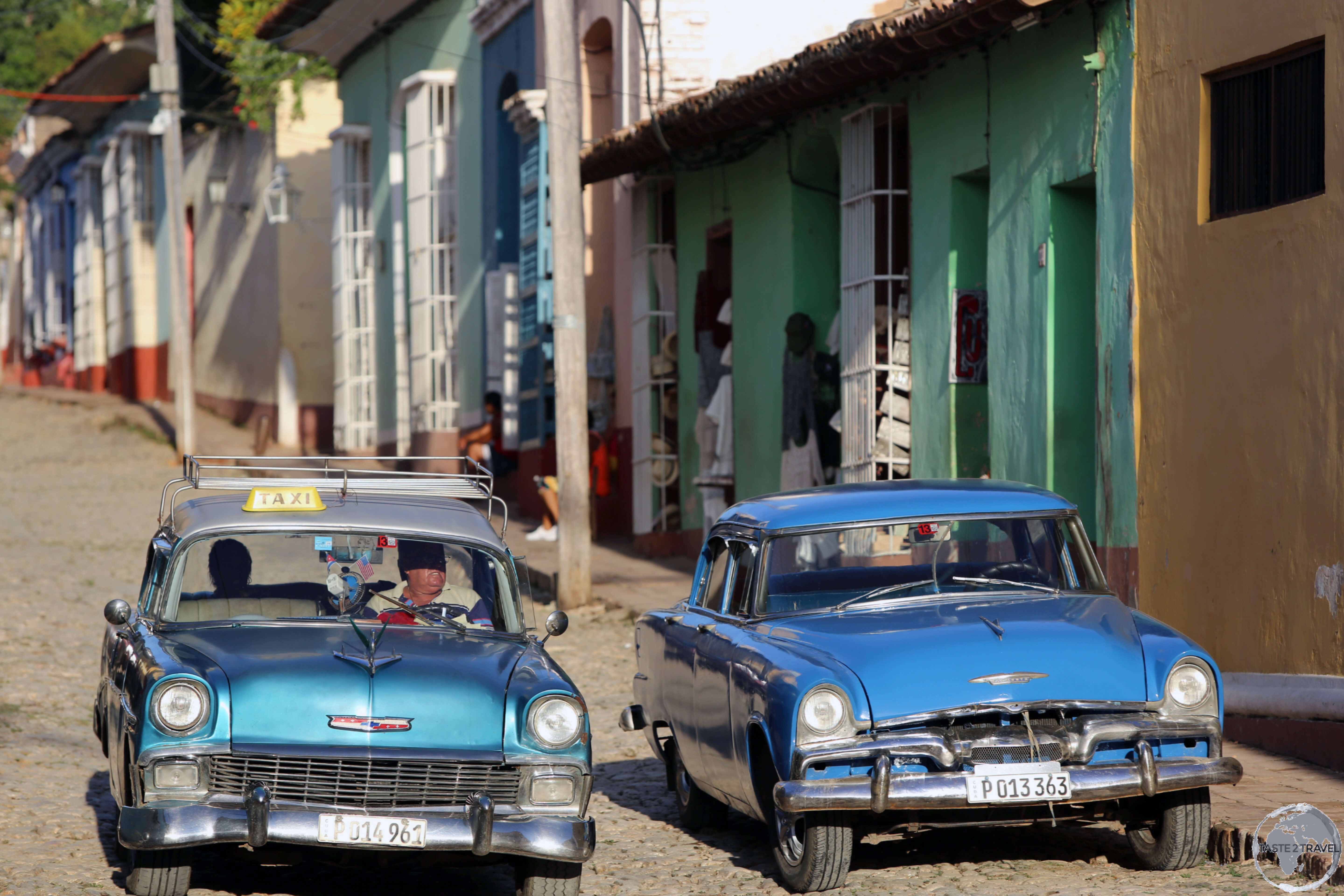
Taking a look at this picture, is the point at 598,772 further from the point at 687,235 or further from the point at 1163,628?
the point at 687,235

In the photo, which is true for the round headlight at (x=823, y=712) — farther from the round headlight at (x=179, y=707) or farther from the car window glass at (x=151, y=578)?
the car window glass at (x=151, y=578)

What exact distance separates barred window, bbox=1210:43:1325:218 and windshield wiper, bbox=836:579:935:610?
3.15 m

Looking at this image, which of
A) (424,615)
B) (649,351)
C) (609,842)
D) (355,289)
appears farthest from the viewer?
(355,289)

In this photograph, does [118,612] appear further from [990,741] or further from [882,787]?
[990,741]

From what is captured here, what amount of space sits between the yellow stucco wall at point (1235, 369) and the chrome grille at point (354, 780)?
4358 mm

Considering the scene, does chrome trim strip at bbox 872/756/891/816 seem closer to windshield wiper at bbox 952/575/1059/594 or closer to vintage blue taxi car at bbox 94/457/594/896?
vintage blue taxi car at bbox 94/457/594/896

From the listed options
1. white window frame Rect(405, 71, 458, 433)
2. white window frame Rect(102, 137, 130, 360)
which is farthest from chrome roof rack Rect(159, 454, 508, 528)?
white window frame Rect(102, 137, 130, 360)

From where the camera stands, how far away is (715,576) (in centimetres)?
757

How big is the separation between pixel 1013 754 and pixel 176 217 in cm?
2395

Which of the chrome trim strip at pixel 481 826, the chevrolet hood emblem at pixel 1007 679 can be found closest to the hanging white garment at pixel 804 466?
the chevrolet hood emblem at pixel 1007 679

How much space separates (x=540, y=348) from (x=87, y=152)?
28.0m

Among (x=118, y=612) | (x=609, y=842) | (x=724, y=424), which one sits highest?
(x=724, y=424)

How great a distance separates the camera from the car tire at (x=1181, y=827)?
20.2 ft

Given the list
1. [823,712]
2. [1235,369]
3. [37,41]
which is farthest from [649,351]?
[37,41]
